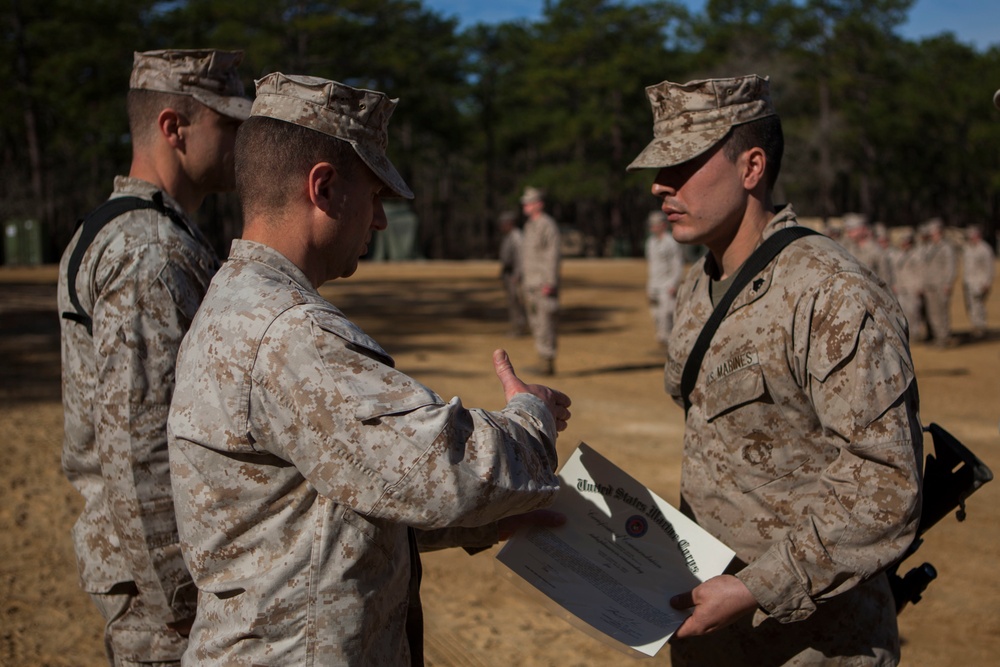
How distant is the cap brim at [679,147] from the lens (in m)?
2.68

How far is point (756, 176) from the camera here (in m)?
2.74

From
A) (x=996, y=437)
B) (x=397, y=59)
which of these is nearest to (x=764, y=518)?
(x=996, y=437)

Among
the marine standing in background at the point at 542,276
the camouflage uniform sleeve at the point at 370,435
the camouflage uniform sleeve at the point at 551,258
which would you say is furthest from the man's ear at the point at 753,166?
the camouflage uniform sleeve at the point at 551,258

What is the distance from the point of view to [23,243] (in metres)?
34.4

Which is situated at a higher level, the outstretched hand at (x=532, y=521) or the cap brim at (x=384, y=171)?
the cap brim at (x=384, y=171)

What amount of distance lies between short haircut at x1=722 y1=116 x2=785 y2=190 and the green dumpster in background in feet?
117

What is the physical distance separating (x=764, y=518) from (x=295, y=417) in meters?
1.38

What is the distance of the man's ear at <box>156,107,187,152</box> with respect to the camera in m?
3.12

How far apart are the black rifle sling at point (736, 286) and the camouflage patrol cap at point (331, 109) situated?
1053mm

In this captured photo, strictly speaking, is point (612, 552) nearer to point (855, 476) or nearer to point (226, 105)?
point (855, 476)

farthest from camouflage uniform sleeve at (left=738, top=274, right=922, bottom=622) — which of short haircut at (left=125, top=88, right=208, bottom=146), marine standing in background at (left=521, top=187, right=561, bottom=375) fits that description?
marine standing in background at (left=521, top=187, right=561, bottom=375)

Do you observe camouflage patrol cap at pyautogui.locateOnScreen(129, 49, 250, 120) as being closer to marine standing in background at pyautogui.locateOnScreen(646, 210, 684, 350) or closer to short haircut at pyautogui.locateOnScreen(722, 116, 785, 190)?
short haircut at pyautogui.locateOnScreen(722, 116, 785, 190)

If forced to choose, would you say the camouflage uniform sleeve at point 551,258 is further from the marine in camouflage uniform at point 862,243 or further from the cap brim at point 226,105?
the cap brim at point 226,105

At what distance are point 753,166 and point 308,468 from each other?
5.25 ft
